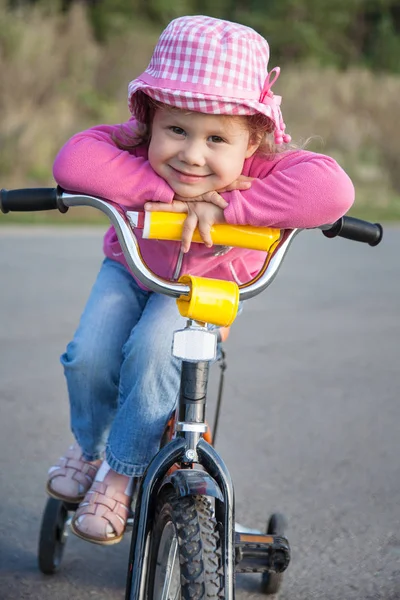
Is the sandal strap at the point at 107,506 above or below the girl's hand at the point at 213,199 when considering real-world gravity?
below

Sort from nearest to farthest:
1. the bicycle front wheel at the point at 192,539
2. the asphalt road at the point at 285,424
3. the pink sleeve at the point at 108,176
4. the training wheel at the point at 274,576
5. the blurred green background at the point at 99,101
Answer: the bicycle front wheel at the point at 192,539
the pink sleeve at the point at 108,176
the training wheel at the point at 274,576
the asphalt road at the point at 285,424
the blurred green background at the point at 99,101

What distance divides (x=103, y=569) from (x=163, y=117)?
5.07 ft

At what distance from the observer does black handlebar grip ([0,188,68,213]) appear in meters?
2.49

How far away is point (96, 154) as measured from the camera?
249cm

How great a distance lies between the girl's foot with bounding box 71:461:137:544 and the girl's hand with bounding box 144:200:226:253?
729 millimetres

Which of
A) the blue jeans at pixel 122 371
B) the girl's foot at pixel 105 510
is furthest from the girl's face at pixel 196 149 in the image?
the girl's foot at pixel 105 510

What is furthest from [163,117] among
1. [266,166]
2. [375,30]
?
[375,30]

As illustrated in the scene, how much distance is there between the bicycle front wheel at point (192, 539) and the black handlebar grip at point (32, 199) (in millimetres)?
785

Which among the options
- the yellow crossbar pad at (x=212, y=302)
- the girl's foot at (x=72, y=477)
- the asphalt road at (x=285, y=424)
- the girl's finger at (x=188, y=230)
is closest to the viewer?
the yellow crossbar pad at (x=212, y=302)

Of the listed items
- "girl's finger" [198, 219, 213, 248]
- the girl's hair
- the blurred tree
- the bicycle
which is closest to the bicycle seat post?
the bicycle

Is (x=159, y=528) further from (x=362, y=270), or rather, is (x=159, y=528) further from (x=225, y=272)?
(x=362, y=270)

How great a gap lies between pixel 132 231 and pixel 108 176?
0.54ft

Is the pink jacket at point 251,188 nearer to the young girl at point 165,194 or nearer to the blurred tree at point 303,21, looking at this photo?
the young girl at point 165,194

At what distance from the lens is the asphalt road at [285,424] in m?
3.23
